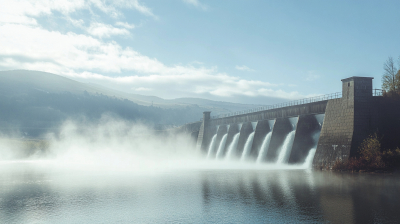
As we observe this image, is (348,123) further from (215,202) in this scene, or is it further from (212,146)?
(212,146)

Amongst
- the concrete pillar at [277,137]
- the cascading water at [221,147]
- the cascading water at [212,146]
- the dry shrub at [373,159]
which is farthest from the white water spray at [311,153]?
the cascading water at [212,146]

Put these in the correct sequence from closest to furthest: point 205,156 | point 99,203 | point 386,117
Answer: point 99,203 < point 386,117 < point 205,156

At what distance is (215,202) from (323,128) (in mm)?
29253

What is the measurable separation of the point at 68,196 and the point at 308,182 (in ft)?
77.8

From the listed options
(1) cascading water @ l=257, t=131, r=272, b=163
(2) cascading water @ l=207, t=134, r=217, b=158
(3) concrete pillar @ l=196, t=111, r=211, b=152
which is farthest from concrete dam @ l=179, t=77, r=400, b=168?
(3) concrete pillar @ l=196, t=111, r=211, b=152

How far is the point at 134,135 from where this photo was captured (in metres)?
136

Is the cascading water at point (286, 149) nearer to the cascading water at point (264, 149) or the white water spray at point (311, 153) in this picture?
the white water spray at point (311, 153)

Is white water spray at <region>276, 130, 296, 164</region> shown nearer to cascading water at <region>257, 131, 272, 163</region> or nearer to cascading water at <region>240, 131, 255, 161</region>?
cascading water at <region>257, 131, 272, 163</region>

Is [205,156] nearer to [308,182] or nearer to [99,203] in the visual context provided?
[308,182]

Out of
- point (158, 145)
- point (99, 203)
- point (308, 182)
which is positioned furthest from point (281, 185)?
point (158, 145)

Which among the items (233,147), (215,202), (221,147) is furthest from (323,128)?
(221,147)

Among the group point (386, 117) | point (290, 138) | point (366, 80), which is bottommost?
point (290, 138)

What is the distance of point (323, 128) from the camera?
1962 inches

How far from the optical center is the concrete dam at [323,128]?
44.9 meters
